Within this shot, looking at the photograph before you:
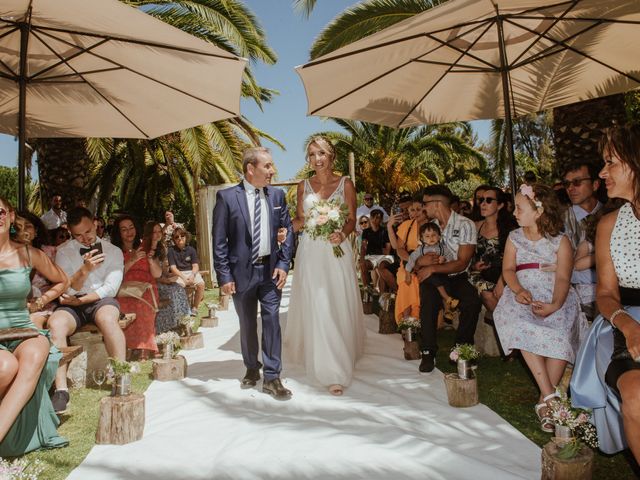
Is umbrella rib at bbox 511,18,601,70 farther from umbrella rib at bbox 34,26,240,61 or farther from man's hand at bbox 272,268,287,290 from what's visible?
man's hand at bbox 272,268,287,290

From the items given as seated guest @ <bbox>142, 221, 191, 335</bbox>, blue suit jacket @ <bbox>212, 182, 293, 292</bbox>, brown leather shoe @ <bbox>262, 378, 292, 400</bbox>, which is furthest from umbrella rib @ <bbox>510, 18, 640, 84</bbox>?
seated guest @ <bbox>142, 221, 191, 335</bbox>

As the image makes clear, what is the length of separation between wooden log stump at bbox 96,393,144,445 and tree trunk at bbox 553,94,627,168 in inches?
291

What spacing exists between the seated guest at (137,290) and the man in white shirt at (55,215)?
326 cm

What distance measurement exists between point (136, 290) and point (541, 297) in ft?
15.1

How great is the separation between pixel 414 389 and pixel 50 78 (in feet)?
Result: 17.5

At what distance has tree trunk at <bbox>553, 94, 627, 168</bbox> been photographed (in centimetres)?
798

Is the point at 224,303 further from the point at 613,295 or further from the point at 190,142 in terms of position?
the point at 613,295

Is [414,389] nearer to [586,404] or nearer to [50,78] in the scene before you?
[586,404]

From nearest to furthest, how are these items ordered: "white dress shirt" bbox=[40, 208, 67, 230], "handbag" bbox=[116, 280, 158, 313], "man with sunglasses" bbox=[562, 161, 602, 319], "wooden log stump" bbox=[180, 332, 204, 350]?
"man with sunglasses" bbox=[562, 161, 602, 319] → "handbag" bbox=[116, 280, 158, 313] → "wooden log stump" bbox=[180, 332, 204, 350] → "white dress shirt" bbox=[40, 208, 67, 230]

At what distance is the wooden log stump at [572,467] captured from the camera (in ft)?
9.02

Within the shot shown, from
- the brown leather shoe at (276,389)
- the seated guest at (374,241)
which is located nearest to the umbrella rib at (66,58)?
the brown leather shoe at (276,389)

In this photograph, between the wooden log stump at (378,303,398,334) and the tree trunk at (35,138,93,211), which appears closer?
the wooden log stump at (378,303,398,334)

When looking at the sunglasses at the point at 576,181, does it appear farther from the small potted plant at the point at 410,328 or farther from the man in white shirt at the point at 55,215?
the man in white shirt at the point at 55,215

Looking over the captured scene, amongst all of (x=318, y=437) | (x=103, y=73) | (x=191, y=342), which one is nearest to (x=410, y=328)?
(x=318, y=437)
